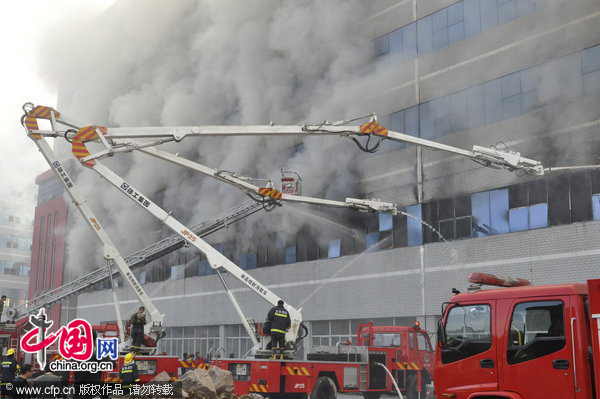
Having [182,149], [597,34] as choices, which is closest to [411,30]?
[597,34]

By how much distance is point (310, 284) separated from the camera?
25406 millimetres

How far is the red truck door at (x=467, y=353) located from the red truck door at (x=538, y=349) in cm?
16

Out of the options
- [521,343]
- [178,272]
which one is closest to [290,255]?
[178,272]

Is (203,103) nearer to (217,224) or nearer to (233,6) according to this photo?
(233,6)

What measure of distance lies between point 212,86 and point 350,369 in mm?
20204

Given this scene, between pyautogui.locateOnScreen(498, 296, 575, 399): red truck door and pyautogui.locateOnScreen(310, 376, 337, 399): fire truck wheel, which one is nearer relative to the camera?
pyautogui.locateOnScreen(498, 296, 575, 399): red truck door

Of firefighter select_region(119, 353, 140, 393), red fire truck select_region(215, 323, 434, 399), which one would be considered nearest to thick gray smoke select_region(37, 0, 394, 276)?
red fire truck select_region(215, 323, 434, 399)

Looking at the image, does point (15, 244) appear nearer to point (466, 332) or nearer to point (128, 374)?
point (128, 374)

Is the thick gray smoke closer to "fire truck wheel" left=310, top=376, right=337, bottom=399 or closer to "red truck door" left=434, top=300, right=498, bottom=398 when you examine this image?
"fire truck wheel" left=310, top=376, right=337, bottom=399

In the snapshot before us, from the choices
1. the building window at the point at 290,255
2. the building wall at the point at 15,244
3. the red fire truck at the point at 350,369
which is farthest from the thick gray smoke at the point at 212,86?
the building wall at the point at 15,244

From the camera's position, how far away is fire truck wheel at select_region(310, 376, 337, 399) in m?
12.8

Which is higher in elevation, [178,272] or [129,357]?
[178,272]

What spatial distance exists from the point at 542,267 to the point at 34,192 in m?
53.6

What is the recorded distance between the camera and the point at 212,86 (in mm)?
31016
